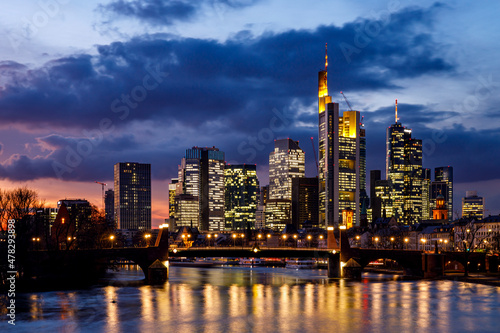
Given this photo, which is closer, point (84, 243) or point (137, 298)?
point (137, 298)

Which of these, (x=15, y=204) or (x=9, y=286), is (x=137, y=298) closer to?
(x=9, y=286)

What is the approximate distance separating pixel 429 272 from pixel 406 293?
3857 cm

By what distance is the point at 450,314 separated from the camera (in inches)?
3499

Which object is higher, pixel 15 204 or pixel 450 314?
pixel 15 204

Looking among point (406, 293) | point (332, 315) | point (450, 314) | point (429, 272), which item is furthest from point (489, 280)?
point (332, 315)

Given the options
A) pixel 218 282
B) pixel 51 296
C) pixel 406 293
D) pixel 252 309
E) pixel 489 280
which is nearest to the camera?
pixel 252 309

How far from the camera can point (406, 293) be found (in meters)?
114

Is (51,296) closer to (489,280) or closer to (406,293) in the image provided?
(406,293)

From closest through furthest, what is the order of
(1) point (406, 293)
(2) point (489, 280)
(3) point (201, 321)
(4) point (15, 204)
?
(3) point (201, 321) → (1) point (406, 293) → (4) point (15, 204) → (2) point (489, 280)

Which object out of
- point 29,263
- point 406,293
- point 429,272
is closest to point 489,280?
point 429,272

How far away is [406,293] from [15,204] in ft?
244

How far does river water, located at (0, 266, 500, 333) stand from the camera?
7950 cm

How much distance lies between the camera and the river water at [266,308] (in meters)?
79.5

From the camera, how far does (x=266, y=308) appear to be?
95.9m
